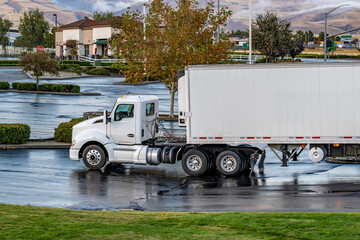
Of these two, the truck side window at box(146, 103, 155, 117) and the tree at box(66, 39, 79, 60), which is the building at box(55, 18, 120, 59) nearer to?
the tree at box(66, 39, 79, 60)

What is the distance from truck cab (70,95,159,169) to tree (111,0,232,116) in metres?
15.6

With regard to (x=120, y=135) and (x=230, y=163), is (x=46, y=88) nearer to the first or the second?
(x=120, y=135)

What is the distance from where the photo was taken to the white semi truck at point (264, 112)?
742 inches

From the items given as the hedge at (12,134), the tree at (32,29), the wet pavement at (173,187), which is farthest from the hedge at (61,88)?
the tree at (32,29)

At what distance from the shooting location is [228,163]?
19.7 m

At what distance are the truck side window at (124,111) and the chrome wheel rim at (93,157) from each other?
1445mm

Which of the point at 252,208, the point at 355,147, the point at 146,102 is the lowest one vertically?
the point at 252,208

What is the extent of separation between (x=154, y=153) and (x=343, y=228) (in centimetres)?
1011

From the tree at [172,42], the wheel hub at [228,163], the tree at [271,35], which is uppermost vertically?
the tree at [271,35]

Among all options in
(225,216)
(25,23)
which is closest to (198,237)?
(225,216)

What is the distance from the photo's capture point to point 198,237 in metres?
10.5

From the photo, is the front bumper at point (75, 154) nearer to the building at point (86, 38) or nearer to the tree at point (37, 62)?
the tree at point (37, 62)

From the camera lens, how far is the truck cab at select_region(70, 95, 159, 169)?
20.5 metres

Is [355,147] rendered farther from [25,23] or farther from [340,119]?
[25,23]
